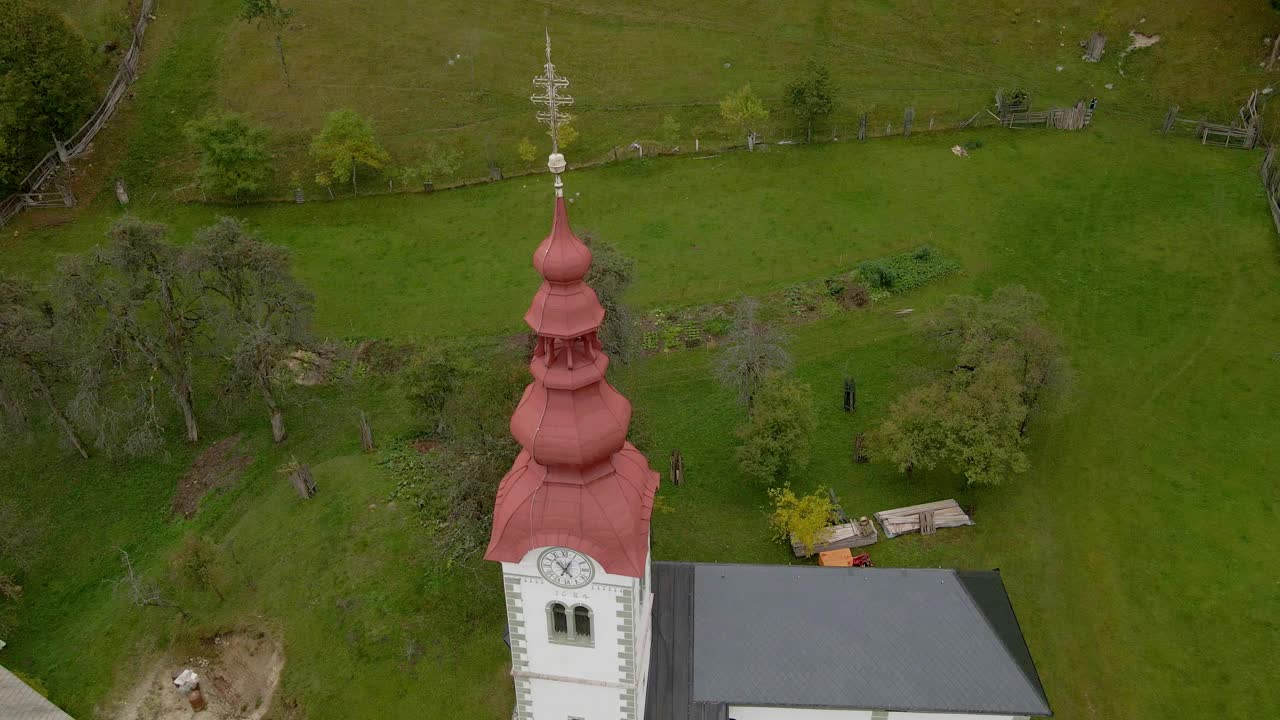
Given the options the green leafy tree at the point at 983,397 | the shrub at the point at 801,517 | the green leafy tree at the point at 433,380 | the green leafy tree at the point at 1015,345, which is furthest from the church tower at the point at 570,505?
the green leafy tree at the point at 1015,345

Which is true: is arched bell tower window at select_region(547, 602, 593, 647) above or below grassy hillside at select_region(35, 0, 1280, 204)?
below

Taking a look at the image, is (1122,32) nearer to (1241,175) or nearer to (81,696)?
(1241,175)

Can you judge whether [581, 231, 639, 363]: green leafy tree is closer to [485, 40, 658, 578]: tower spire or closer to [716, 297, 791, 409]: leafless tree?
[716, 297, 791, 409]: leafless tree

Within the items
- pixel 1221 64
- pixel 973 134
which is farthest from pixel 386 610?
pixel 1221 64

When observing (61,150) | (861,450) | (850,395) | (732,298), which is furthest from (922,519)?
(61,150)

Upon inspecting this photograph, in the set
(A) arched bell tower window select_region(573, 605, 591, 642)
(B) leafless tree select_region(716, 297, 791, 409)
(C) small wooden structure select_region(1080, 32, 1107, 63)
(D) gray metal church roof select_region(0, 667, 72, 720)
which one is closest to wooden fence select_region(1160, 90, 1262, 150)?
(C) small wooden structure select_region(1080, 32, 1107, 63)

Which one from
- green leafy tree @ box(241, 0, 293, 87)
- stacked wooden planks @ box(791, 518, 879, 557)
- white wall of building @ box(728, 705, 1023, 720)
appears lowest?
stacked wooden planks @ box(791, 518, 879, 557)

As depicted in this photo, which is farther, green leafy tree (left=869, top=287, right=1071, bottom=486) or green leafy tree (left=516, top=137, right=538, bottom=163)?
green leafy tree (left=516, top=137, right=538, bottom=163)
